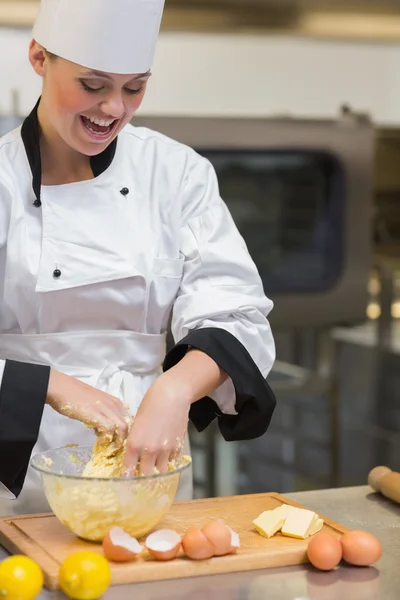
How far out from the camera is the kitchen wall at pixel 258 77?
2752 millimetres

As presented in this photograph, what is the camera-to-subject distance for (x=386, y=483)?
156cm

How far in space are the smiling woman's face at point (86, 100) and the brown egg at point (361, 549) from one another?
25.7 inches

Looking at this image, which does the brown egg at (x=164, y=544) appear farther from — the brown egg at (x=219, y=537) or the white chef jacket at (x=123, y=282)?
the white chef jacket at (x=123, y=282)

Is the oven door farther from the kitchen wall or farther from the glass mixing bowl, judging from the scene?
the glass mixing bowl

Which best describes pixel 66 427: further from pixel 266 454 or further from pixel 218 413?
pixel 266 454

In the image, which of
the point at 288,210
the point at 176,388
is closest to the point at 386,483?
the point at 176,388

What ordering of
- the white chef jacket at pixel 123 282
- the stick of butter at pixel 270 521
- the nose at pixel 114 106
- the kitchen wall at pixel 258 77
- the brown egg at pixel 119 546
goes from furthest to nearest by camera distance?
1. the kitchen wall at pixel 258 77
2. the white chef jacket at pixel 123 282
3. the nose at pixel 114 106
4. the stick of butter at pixel 270 521
5. the brown egg at pixel 119 546

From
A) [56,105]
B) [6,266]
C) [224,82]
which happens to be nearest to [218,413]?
[6,266]

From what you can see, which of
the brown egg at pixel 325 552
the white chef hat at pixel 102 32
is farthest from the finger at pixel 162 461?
the white chef hat at pixel 102 32

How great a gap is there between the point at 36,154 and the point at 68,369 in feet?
1.10

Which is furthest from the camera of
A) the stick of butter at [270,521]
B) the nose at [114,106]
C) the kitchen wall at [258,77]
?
the kitchen wall at [258,77]

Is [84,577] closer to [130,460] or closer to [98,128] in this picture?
[130,460]

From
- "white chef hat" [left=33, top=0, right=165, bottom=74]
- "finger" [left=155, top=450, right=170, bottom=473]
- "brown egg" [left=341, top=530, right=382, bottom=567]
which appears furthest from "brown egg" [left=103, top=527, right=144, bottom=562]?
"white chef hat" [left=33, top=0, right=165, bottom=74]

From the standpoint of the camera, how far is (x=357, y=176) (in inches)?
115
